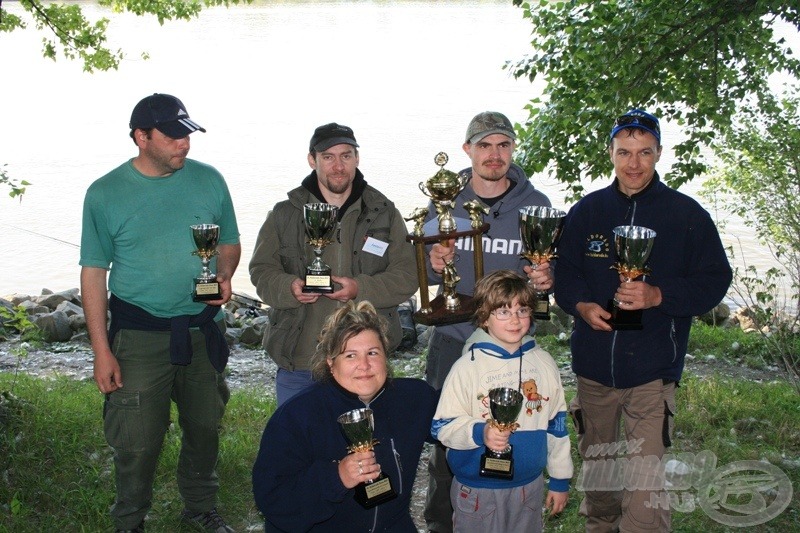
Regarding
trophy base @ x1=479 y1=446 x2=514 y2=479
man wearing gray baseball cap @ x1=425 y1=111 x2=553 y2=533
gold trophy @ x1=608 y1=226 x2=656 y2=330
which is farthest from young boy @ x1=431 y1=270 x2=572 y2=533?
man wearing gray baseball cap @ x1=425 y1=111 x2=553 y2=533

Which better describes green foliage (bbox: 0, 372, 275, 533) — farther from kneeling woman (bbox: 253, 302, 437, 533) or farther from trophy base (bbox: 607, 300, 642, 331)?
trophy base (bbox: 607, 300, 642, 331)

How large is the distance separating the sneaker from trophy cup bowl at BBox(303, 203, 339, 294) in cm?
135

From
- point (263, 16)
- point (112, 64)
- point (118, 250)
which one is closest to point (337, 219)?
point (118, 250)

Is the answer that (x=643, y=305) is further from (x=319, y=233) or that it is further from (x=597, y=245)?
(x=319, y=233)

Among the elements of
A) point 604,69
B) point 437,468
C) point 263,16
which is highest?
point 263,16

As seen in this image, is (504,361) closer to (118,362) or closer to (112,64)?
(118,362)

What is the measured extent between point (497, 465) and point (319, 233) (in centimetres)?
135

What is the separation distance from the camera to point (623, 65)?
6.33m

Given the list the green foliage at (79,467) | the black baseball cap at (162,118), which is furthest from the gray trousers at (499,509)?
the black baseball cap at (162,118)

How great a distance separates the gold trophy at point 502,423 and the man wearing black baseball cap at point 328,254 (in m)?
0.94

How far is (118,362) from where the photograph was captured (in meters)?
4.16

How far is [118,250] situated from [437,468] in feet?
5.86

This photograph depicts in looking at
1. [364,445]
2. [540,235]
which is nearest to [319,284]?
[540,235]

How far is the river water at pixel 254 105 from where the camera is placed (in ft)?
47.2
